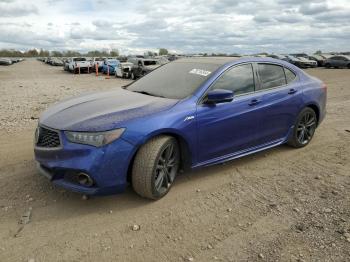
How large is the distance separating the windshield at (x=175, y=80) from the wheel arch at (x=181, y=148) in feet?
1.74

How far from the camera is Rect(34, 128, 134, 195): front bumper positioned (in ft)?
11.3

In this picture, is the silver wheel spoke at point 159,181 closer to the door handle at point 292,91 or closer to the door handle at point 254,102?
the door handle at point 254,102

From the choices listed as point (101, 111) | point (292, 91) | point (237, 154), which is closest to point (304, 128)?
point (292, 91)

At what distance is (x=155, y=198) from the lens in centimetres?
388

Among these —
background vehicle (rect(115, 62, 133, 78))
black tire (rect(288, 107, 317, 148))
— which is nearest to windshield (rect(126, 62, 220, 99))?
black tire (rect(288, 107, 317, 148))

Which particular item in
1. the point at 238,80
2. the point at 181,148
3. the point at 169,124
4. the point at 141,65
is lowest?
the point at 181,148

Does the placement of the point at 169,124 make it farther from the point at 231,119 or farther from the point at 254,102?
the point at 254,102

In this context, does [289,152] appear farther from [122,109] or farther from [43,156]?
[43,156]

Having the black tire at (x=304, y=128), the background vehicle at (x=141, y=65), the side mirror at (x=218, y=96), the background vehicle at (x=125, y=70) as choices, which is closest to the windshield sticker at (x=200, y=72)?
the side mirror at (x=218, y=96)

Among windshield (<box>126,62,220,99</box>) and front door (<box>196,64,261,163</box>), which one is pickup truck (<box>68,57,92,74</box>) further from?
front door (<box>196,64,261,163</box>)

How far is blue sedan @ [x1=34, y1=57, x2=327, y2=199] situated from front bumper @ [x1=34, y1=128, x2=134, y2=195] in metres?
0.01

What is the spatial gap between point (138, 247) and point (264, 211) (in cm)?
146

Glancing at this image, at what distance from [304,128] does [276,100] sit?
1.08m

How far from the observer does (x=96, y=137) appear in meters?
3.47
